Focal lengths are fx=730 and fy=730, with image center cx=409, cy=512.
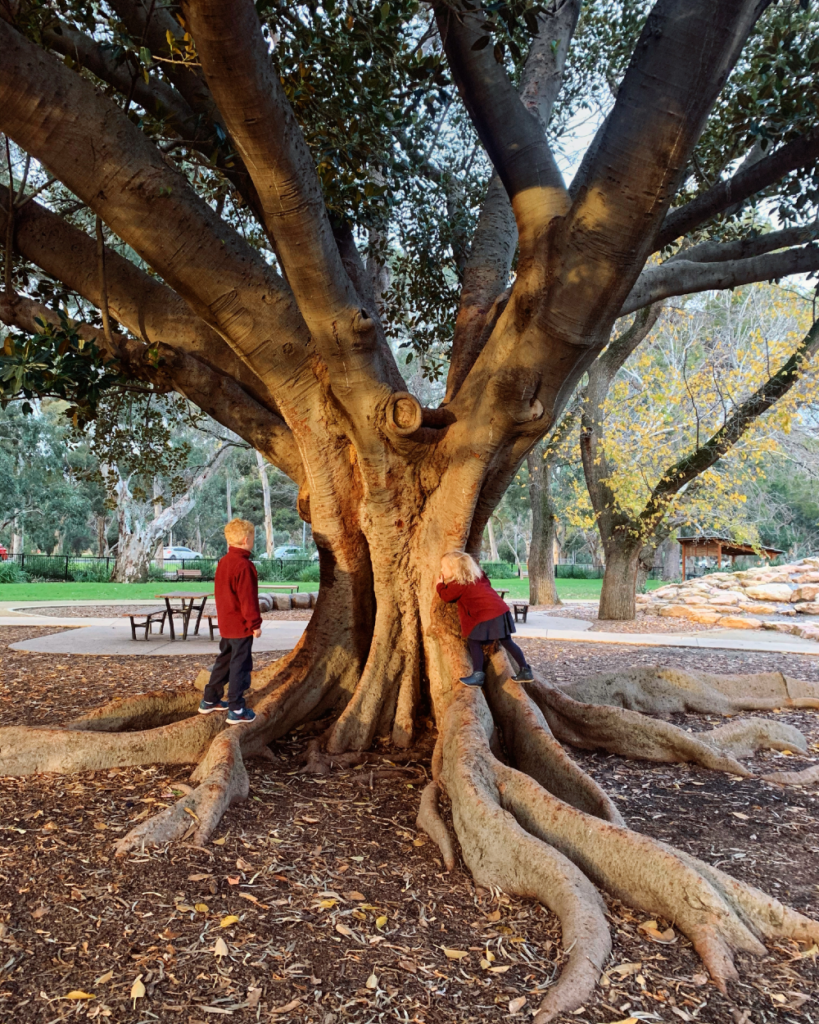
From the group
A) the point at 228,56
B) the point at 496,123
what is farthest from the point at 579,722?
the point at 228,56

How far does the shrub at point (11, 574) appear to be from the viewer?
25.2m

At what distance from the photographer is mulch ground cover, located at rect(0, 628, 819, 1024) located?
233cm

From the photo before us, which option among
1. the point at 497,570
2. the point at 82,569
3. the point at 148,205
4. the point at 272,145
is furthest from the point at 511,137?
the point at 497,570

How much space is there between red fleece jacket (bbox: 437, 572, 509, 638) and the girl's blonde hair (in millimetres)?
45

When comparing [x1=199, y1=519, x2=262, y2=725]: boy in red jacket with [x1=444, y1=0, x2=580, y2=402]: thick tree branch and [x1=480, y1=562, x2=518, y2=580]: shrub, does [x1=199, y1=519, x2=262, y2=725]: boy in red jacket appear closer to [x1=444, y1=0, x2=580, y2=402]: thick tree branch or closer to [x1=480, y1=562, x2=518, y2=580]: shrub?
[x1=444, y1=0, x2=580, y2=402]: thick tree branch

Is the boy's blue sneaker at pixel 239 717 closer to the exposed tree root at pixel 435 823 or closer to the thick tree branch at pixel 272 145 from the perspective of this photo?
the exposed tree root at pixel 435 823

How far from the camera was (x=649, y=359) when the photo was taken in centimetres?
1543

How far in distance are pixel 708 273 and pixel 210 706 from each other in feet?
16.0

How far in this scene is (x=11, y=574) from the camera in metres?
25.4

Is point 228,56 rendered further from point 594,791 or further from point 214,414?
point 594,791

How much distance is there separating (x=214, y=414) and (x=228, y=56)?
300cm

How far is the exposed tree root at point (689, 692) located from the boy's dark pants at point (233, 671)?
8.95 feet

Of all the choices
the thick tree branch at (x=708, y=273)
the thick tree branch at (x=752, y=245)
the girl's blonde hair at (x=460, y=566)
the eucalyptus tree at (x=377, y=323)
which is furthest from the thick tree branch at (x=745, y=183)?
the girl's blonde hair at (x=460, y=566)

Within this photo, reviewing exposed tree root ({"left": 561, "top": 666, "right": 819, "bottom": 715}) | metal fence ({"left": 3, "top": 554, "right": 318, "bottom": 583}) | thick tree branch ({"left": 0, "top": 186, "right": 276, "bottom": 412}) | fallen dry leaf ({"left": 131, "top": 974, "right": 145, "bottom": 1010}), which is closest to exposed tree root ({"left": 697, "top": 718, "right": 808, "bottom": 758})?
exposed tree root ({"left": 561, "top": 666, "right": 819, "bottom": 715})
